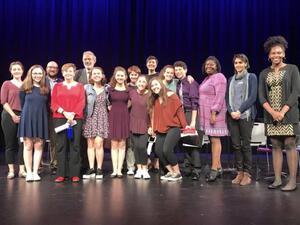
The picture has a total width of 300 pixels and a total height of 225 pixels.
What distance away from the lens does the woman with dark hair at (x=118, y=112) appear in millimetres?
5094

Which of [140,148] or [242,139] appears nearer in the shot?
[242,139]

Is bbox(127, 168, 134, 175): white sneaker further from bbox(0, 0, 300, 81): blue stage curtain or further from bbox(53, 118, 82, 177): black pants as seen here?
bbox(0, 0, 300, 81): blue stage curtain

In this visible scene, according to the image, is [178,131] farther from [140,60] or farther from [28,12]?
[28,12]

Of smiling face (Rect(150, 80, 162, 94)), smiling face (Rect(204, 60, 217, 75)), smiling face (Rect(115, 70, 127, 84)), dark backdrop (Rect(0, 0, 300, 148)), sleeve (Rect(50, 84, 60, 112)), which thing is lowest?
Result: sleeve (Rect(50, 84, 60, 112))

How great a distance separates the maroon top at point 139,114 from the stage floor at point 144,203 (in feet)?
2.15

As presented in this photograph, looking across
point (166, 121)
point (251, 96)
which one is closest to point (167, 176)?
point (166, 121)

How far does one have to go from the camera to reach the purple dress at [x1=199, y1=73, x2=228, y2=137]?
4770mm

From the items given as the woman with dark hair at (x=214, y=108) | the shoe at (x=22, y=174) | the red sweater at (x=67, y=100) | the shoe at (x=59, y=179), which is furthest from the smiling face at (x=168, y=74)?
the shoe at (x=22, y=174)

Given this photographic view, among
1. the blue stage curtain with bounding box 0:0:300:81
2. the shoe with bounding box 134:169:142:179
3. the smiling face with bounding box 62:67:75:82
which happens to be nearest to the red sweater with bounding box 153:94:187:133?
the shoe with bounding box 134:169:142:179

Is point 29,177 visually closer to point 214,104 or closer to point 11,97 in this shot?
point 11,97

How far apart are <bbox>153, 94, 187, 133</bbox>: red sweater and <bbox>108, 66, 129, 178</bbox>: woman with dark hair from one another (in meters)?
0.45

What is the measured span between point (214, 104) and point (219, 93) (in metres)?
0.14

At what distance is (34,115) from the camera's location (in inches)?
→ 190

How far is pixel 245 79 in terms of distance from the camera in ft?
15.3
